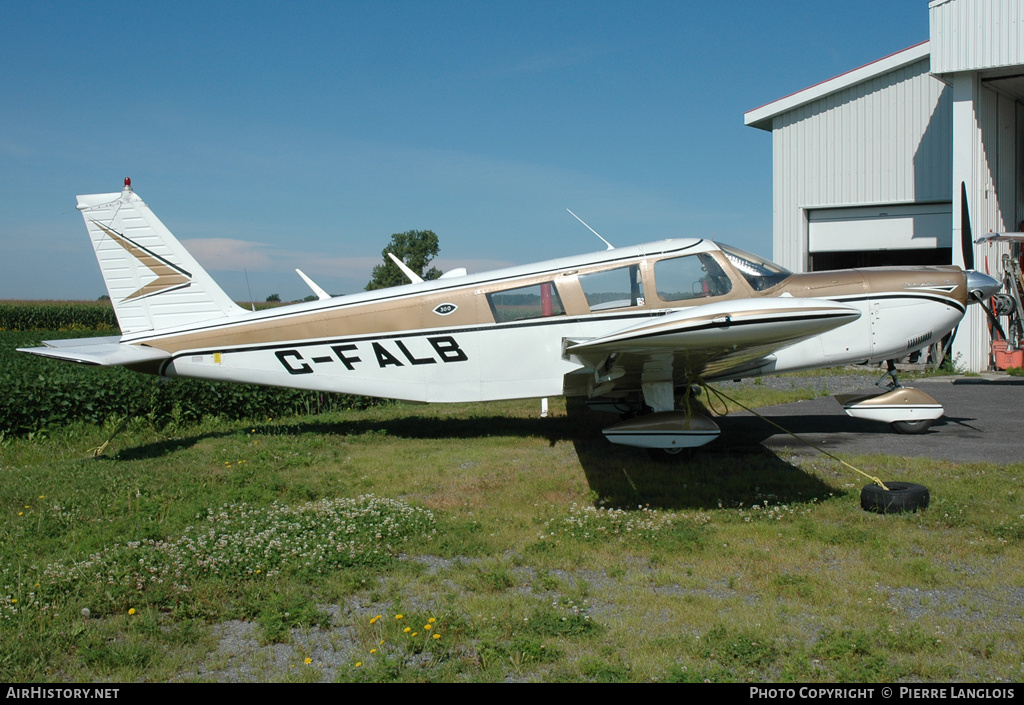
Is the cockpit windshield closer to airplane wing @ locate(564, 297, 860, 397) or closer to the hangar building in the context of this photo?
airplane wing @ locate(564, 297, 860, 397)

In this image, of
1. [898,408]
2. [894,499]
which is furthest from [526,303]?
[898,408]

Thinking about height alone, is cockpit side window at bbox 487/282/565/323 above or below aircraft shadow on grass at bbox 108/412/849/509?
above

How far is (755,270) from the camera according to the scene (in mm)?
7645

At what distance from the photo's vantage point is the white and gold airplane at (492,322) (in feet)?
25.0

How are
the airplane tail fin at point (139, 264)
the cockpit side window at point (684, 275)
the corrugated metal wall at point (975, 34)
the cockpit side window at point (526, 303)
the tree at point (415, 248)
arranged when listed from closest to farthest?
1. the cockpit side window at point (684, 275)
2. the cockpit side window at point (526, 303)
3. the airplane tail fin at point (139, 264)
4. the corrugated metal wall at point (975, 34)
5. the tree at point (415, 248)

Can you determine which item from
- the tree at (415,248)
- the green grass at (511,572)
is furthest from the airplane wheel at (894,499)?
the tree at (415,248)

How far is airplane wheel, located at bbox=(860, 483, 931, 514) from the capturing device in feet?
17.0

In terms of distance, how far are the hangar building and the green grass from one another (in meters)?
10.4

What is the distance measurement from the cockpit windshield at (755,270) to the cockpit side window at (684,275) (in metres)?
0.24

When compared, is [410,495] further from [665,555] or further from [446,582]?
[665,555]

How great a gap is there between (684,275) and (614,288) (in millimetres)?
794

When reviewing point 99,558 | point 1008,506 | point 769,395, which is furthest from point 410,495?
point 769,395

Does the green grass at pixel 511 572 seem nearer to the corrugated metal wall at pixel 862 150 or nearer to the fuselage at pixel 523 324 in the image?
the fuselage at pixel 523 324

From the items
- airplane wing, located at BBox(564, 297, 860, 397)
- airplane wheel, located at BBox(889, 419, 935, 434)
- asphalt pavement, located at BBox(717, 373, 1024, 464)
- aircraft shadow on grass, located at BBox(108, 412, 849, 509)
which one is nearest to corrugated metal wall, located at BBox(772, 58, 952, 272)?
asphalt pavement, located at BBox(717, 373, 1024, 464)
